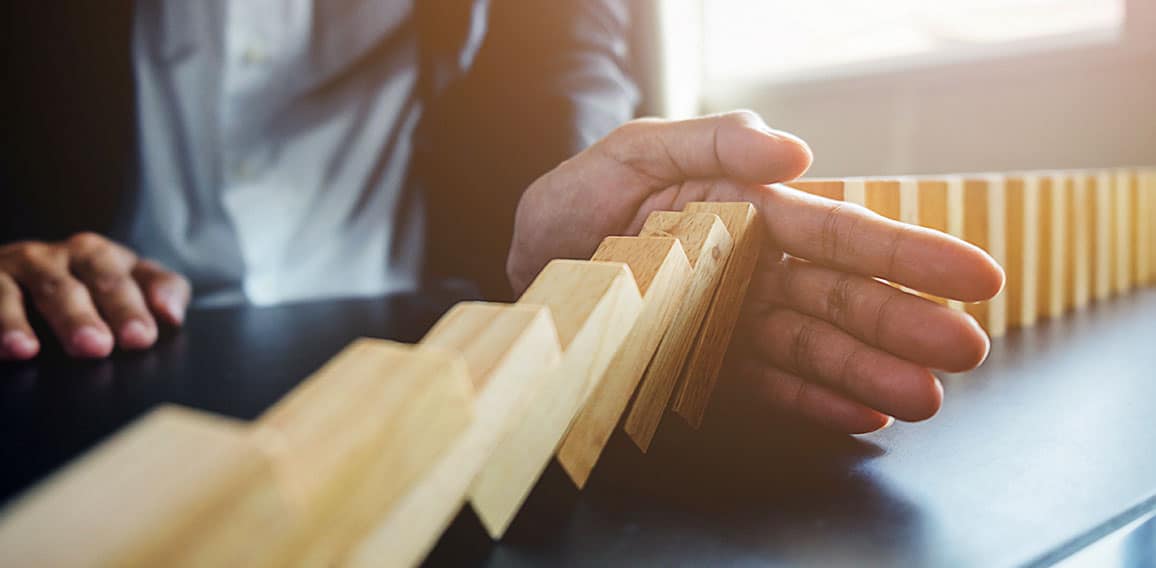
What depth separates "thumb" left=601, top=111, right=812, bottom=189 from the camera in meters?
0.47

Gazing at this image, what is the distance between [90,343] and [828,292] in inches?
24.8

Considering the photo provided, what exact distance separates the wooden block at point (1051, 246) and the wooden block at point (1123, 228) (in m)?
0.18

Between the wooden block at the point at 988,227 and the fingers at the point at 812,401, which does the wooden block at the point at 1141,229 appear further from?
the fingers at the point at 812,401

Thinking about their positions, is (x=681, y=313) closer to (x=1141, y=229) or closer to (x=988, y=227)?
(x=988, y=227)

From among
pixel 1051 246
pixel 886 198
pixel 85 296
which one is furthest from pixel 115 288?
pixel 1051 246

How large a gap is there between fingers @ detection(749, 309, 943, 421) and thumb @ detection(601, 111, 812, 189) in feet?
0.29

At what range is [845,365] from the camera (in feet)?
1.33

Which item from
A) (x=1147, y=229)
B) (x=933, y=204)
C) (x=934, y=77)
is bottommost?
(x=1147, y=229)

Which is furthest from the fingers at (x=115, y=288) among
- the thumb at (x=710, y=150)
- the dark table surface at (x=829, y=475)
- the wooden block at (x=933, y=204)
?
the wooden block at (x=933, y=204)

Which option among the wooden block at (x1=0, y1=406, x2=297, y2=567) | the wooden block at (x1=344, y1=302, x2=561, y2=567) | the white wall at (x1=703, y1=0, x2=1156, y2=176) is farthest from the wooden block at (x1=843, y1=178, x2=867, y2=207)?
the white wall at (x1=703, y1=0, x2=1156, y2=176)

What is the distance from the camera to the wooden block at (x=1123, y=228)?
94 cm

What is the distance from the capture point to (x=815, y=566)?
9.9 inches

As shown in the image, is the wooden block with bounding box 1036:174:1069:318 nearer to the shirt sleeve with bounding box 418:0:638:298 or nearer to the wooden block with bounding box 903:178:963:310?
the wooden block with bounding box 903:178:963:310

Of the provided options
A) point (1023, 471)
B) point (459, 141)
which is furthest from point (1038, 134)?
point (1023, 471)
